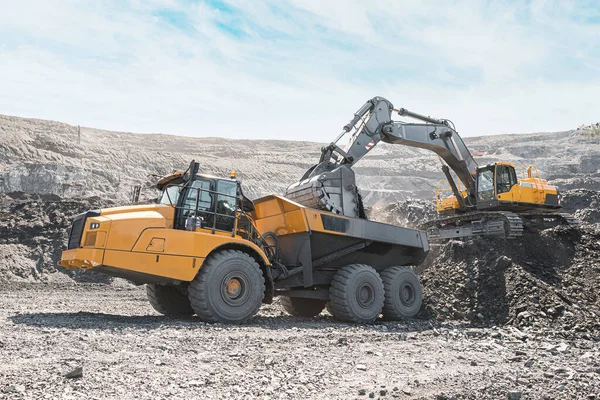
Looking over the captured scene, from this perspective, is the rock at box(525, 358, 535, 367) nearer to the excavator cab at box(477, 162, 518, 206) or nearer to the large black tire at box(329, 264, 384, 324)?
the large black tire at box(329, 264, 384, 324)

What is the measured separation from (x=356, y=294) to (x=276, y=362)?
3.97 metres

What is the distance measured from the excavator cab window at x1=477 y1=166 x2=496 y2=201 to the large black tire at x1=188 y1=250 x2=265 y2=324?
7.96m

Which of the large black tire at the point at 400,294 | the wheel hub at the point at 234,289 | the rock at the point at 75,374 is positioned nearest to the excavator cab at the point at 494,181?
the large black tire at the point at 400,294

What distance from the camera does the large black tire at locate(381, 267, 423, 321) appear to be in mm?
9477

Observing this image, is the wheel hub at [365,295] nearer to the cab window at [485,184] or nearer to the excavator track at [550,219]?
the cab window at [485,184]

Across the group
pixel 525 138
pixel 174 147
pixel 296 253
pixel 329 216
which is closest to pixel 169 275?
pixel 296 253

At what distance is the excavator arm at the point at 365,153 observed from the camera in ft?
31.3

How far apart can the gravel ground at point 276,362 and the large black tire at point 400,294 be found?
158 centimetres

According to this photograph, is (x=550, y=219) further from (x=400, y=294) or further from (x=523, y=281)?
(x=400, y=294)

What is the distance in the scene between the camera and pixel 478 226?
13.1 m

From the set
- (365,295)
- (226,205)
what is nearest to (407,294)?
(365,295)

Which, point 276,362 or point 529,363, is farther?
point 529,363

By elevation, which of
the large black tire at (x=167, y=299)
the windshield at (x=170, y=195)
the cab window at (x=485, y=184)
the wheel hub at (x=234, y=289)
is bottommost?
the large black tire at (x=167, y=299)

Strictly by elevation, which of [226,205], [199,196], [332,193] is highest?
[332,193]
